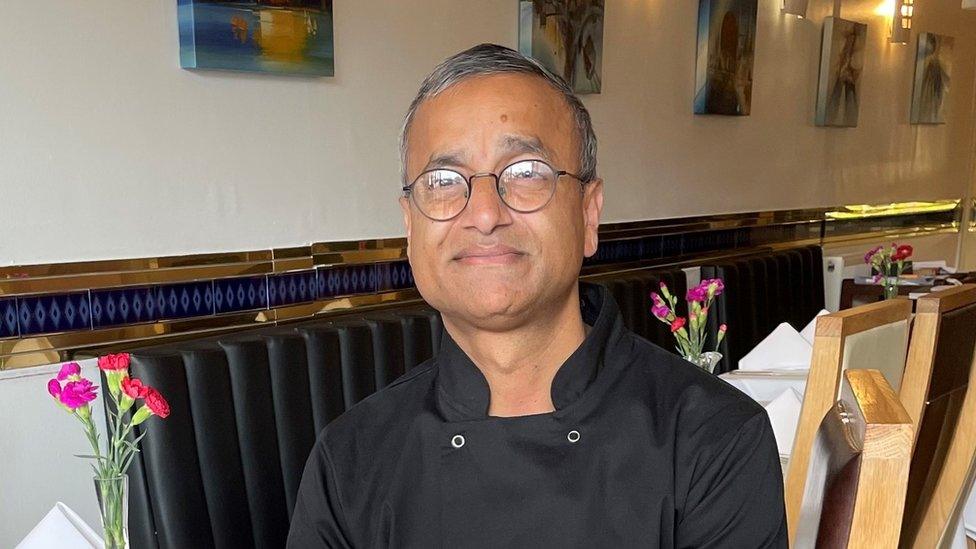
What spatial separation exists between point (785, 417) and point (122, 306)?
2.05m

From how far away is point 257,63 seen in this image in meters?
3.44

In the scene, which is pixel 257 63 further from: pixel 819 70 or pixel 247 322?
pixel 819 70

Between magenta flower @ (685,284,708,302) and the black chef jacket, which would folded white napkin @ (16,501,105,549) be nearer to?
the black chef jacket

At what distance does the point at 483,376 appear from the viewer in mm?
1458

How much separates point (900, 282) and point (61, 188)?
4829 millimetres

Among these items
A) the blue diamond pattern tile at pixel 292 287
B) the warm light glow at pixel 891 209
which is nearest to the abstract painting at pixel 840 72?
the warm light glow at pixel 891 209

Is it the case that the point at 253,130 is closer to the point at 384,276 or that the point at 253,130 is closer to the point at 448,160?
the point at 384,276

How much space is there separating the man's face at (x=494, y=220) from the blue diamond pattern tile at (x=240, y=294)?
7.27 feet

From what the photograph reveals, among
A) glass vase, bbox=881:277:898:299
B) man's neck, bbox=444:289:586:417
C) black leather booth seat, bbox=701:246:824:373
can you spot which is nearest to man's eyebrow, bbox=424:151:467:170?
man's neck, bbox=444:289:586:417

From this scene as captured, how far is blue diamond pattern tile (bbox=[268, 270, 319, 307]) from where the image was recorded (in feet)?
12.0

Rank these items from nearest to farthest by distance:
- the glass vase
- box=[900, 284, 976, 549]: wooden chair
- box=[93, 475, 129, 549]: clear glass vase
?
box=[93, 475, 129, 549]: clear glass vase
box=[900, 284, 976, 549]: wooden chair
the glass vase

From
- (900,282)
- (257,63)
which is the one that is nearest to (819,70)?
(900,282)

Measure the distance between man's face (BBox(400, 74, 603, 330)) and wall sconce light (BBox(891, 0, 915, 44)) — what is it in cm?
692

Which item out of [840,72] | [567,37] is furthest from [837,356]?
[840,72]
